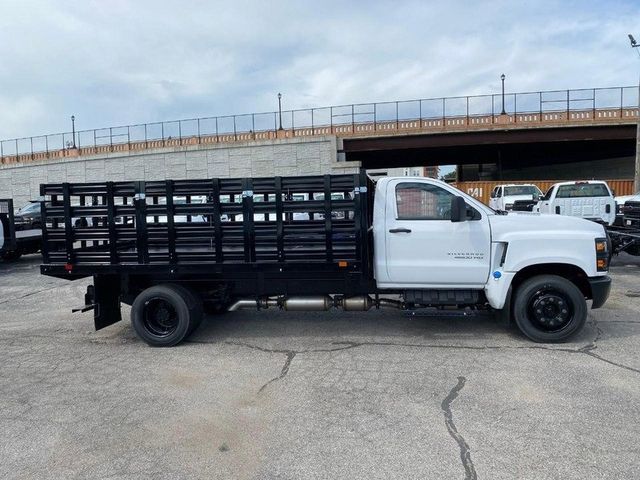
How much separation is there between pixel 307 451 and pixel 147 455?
1161 mm

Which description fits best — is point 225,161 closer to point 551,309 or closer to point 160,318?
point 160,318

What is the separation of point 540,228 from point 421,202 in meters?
1.45

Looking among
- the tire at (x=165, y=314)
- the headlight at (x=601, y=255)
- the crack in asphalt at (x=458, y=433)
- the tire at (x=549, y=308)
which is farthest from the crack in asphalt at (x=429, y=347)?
the crack in asphalt at (x=458, y=433)

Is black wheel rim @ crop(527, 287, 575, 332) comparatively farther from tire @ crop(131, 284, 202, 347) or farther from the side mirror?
tire @ crop(131, 284, 202, 347)

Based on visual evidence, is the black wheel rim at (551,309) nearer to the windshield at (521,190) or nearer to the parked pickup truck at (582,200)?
the parked pickup truck at (582,200)

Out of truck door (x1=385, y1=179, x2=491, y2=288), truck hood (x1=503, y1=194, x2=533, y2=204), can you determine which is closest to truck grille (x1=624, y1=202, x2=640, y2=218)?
truck door (x1=385, y1=179, x2=491, y2=288)

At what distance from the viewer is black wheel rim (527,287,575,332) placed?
237 inches

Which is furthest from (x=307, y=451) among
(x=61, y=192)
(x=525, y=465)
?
(x=61, y=192)

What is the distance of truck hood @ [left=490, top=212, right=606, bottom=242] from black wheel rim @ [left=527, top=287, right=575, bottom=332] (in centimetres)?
67

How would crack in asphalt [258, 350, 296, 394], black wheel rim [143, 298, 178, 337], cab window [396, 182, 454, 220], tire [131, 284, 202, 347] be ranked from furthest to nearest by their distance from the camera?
black wheel rim [143, 298, 178, 337] < tire [131, 284, 202, 347] < cab window [396, 182, 454, 220] < crack in asphalt [258, 350, 296, 394]

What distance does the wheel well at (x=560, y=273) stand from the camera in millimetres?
6164

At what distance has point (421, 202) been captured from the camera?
20.6 feet

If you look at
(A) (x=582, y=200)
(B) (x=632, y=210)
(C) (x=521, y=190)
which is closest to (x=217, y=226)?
(B) (x=632, y=210)

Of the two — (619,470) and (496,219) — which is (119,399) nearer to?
(619,470)
